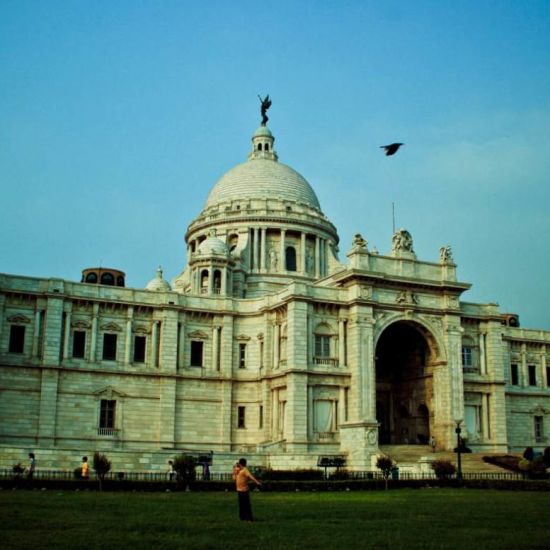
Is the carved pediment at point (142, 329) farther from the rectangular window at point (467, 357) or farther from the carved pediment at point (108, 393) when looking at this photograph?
the rectangular window at point (467, 357)

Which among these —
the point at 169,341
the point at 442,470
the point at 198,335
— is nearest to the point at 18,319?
the point at 169,341

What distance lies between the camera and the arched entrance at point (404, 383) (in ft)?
195

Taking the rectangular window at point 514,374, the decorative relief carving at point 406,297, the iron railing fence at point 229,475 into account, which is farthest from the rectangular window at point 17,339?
the rectangular window at point 514,374

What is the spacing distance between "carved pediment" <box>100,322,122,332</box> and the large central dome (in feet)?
81.9

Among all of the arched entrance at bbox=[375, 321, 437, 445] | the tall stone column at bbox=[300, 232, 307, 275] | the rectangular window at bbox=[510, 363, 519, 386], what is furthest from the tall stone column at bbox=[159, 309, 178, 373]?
the rectangular window at bbox=[510, 363, 519, 386]

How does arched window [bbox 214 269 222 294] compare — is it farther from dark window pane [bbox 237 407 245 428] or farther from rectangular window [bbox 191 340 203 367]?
dark window pane [bbox 237 407 245 428]

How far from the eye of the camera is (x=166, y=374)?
55.7m

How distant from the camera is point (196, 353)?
5803 centimetres

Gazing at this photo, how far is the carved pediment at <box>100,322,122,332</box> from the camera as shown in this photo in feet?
182

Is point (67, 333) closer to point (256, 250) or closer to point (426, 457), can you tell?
point (256, 250)

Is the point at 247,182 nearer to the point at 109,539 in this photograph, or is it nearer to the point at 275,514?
the point at 275,514

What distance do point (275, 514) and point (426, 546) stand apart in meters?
7.24

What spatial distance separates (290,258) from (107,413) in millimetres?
26899

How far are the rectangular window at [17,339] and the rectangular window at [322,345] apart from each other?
67.6 feet
